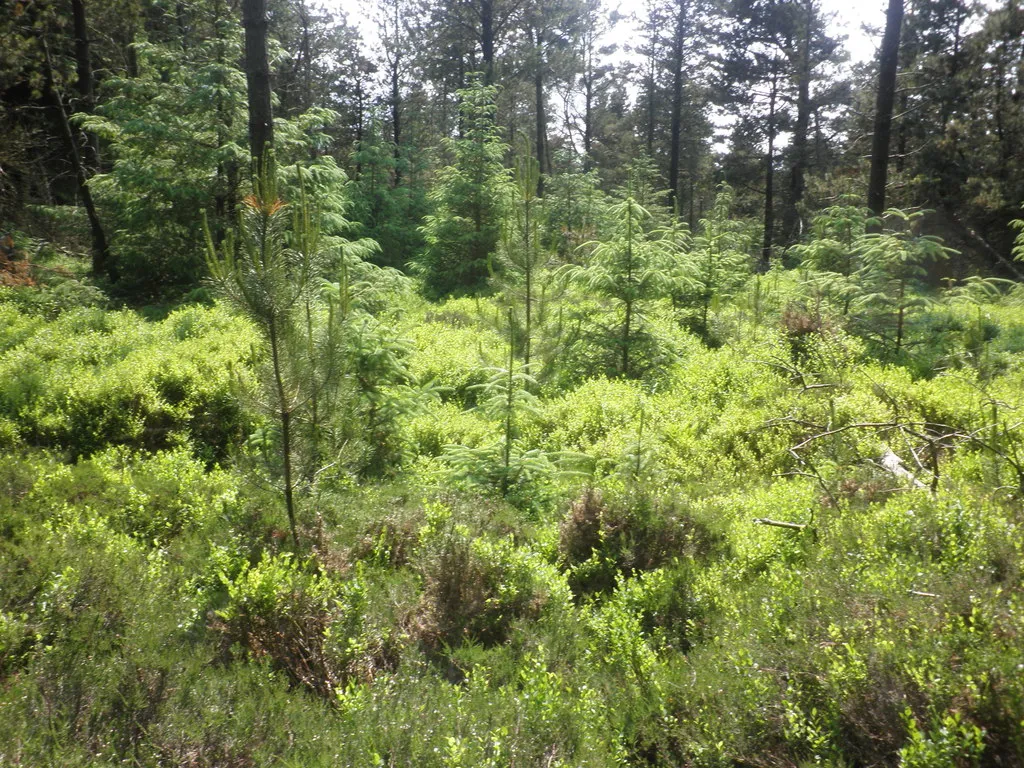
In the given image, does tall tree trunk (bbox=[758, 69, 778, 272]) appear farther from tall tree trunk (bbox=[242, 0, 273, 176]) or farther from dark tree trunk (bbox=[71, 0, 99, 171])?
dark tree trunk (bbox=[71, 0, 99, 171])

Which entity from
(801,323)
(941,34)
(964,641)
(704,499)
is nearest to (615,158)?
(941,34)

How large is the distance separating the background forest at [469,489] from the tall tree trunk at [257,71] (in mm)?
48

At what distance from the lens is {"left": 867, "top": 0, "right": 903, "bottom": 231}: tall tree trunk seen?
10742mm

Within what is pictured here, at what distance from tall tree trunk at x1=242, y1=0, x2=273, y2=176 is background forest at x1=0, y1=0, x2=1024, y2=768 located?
5 cm

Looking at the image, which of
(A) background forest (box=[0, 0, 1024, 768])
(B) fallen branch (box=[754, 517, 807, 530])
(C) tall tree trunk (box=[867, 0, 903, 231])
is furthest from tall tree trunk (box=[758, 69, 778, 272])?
(B) fallen branch (box=[754, 517, 807, 530])

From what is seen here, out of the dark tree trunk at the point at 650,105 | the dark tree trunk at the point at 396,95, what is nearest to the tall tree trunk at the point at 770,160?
the dark tree trunk at the point at 650,105

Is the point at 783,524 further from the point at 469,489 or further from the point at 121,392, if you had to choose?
the point at 121,392

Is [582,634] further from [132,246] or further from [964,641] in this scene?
[132,246]

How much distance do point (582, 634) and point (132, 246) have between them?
12.3 meters

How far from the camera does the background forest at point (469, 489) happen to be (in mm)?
2756

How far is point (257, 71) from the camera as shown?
344 inches

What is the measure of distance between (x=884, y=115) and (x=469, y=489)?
35.4 ft

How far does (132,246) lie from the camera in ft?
39.1

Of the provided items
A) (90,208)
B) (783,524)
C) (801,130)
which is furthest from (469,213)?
(801,130)
